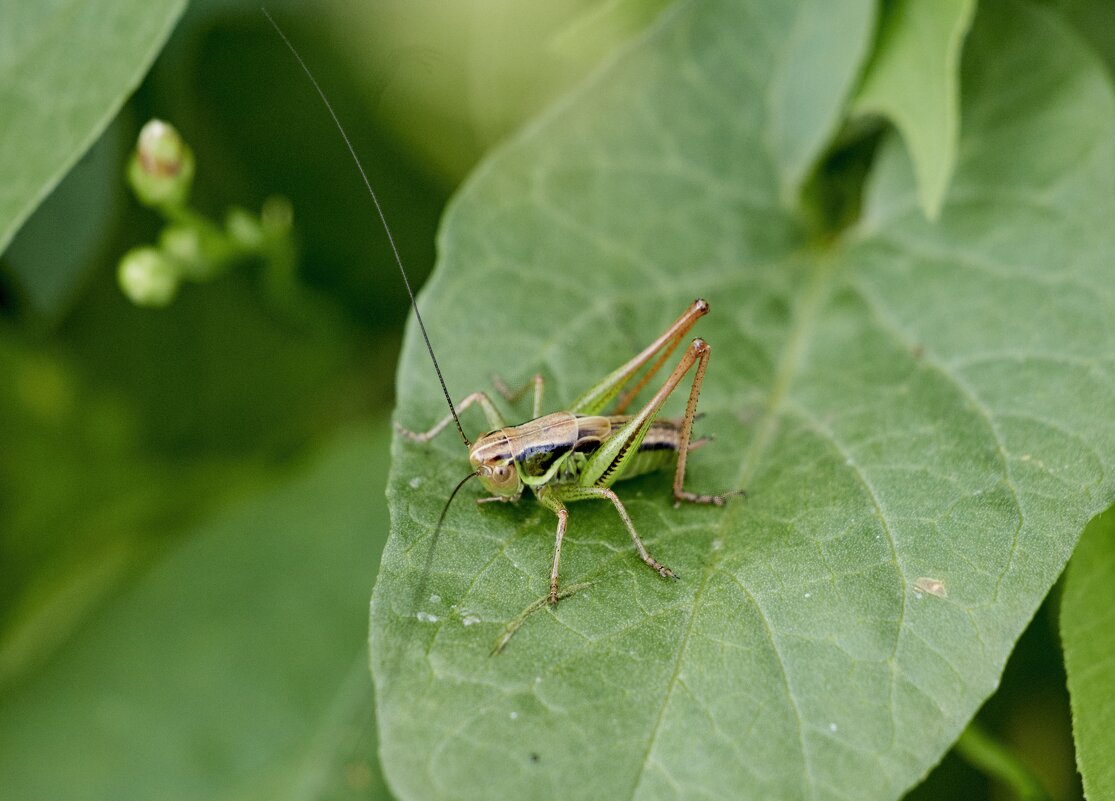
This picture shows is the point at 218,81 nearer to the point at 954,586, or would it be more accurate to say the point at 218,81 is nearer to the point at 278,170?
the point at 278,170

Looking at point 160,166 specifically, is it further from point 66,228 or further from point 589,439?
point 589,439

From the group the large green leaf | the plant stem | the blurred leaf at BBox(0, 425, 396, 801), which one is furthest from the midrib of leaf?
the blurred leaf at BBox(0, 425, 396, 801)

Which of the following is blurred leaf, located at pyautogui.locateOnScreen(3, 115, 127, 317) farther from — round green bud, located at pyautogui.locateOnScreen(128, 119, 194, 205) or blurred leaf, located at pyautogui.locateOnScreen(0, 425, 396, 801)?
blurred leaf, located at pyautogui.locateOnScreen(0, 425, 396, 801)

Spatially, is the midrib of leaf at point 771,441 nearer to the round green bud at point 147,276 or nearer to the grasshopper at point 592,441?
the grasshopper at point 592,441

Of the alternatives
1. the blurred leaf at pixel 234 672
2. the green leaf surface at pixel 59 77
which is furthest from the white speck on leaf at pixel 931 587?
the green leaf surface at pixel 59 77

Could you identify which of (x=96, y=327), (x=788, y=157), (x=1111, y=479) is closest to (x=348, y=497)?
(x=96, y=327)

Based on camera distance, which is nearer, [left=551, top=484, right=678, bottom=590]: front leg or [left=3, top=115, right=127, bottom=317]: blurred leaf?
[left=551, top=484, right=678, bottom=590]: front leg
